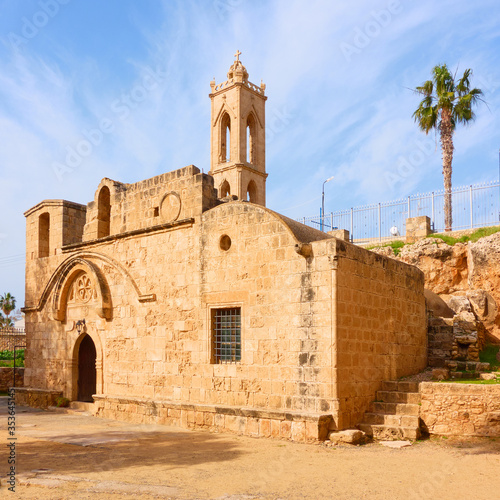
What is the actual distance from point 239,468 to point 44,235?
11.4 meters

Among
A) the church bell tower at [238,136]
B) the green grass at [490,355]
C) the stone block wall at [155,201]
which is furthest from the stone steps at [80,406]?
the church bell tower at [238,136]

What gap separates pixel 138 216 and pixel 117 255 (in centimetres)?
110

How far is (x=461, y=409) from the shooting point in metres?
8.23

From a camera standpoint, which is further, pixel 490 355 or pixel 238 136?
pixel 238 136

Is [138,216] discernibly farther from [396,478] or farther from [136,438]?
[396,478]

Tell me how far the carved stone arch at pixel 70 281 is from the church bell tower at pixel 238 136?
62.1 ft

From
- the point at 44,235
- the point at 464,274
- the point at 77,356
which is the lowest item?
the point at 77,356

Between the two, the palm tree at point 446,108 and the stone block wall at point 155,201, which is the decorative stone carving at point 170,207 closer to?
the stone block wall at point 155,201

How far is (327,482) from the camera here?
236 inches

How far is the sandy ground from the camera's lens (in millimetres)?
5637

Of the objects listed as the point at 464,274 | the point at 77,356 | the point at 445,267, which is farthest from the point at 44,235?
the point at 464,274

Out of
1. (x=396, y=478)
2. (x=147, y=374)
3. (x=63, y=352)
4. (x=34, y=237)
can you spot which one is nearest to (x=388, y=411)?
(x=396, y=478)

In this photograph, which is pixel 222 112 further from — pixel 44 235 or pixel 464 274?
pixel 464 274

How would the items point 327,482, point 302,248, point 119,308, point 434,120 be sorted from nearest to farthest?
point 327,482 → point 302,248 → point 119,308 → point 434,120
